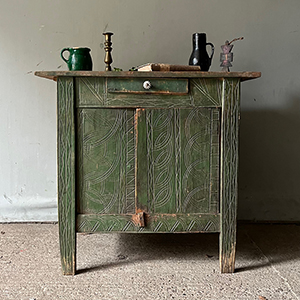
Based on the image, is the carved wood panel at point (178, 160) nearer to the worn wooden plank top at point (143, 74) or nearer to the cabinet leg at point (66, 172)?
the worn wooden plank top at point (143, 74)

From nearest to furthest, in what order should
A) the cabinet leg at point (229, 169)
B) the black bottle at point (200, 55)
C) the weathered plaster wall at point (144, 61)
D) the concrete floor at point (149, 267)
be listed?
1. the concrete floor at point (149, 267)
2. the cabinet leg at point (229, 169)
3. the black bottle at point (200, 55)
4. the weathered plaster wall at point (144, 61)

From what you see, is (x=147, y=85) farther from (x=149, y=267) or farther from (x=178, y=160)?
(x=149, y=267)

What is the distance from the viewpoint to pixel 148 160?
160cm

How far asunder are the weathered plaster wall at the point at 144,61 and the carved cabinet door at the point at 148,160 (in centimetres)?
81

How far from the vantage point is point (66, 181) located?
158 cm

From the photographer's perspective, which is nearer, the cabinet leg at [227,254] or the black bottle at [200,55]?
the cabinet leg at [227,254]

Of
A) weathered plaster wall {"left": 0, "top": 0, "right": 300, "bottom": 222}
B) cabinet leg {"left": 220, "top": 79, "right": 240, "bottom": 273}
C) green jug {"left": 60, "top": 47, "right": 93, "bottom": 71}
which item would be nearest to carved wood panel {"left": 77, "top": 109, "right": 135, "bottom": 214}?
green jug {"left": 60, "top": 47, "right": 93, "bottom": 71}

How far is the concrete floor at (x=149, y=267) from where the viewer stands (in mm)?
1455

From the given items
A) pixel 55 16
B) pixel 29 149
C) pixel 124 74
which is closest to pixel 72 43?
pixel 55 16

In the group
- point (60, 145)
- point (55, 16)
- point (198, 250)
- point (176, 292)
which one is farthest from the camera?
point (55, 16)

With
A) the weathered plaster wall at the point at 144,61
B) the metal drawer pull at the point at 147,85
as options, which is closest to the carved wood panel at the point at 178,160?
the metal drawer pull at the point at 147,85

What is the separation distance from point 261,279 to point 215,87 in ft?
2.87

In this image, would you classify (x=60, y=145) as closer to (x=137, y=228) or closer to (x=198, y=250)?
(x=137, y=228)

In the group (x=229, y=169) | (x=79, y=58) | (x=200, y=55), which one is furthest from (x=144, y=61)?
(x=229, y=169)
